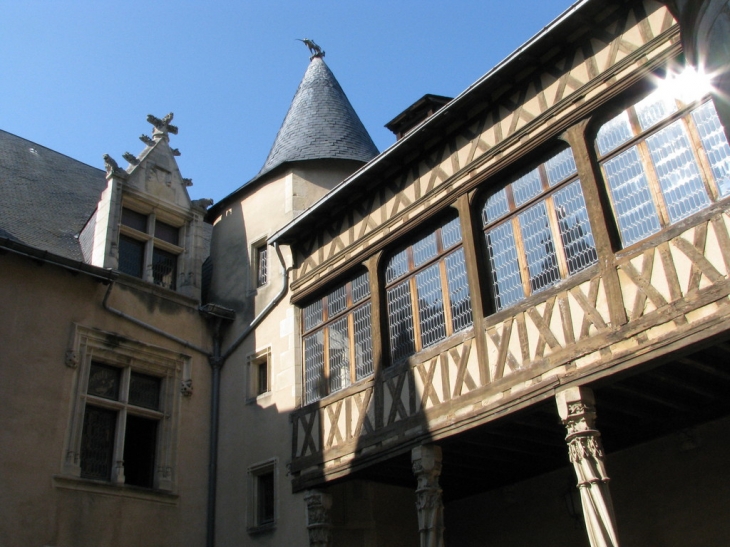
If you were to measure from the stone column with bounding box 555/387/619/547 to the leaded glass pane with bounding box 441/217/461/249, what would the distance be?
208 cm

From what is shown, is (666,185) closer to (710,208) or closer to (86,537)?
(710,208)

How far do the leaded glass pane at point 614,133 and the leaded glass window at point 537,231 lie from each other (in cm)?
29

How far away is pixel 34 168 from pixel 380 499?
7.17 metres

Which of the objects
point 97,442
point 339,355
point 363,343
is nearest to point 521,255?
point 363,343

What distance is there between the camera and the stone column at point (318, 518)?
7.77 meters

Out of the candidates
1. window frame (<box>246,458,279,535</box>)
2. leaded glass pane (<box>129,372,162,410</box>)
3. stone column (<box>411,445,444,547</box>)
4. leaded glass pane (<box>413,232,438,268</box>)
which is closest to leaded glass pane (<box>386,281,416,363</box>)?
leaded glass pane (<box>413,232,438,268</box>)

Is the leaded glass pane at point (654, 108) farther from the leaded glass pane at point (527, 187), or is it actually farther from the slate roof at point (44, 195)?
the slate roof at point (44, 195)

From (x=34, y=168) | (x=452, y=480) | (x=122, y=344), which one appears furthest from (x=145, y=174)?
(x=452, y=480)

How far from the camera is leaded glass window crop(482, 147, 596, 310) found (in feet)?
20.5

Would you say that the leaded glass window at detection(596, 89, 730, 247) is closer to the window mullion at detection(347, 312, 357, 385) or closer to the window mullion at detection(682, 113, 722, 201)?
the window mullion at detection(682, 113, 722, 201)

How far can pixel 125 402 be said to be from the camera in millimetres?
8922

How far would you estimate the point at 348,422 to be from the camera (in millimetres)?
7719

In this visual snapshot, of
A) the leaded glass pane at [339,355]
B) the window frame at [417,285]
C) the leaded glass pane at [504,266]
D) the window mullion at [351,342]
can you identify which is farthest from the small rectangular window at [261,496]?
the leaded glass pane at [504,266]

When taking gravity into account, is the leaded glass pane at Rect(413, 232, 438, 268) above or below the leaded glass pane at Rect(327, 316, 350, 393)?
above
